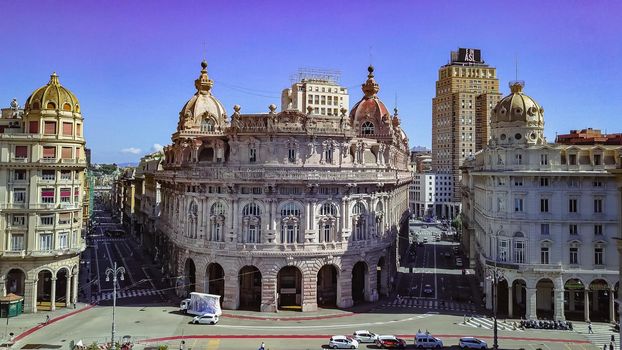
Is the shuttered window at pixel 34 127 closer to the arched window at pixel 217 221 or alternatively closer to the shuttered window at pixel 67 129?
the shuttered window at pixel 67 129

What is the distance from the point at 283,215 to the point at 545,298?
119 ft

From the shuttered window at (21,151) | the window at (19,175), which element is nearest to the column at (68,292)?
the window at (19,175)

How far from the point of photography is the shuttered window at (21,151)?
68.9 meters

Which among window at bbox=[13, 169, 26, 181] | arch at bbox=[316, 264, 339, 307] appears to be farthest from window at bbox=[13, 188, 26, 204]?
arch at bbox=[316, 264, 339, 307]

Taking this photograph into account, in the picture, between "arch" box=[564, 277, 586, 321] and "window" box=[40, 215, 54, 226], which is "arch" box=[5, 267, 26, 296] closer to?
"window" box=[40, 215, 54, 226]

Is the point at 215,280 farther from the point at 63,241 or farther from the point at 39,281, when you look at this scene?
the point at 39,281

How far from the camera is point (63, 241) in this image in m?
→ 71.0

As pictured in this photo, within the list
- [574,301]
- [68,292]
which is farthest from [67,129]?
[574,301]

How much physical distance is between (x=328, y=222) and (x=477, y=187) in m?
33.5

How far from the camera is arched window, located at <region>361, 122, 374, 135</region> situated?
106 meters

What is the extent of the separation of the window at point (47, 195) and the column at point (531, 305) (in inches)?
2439

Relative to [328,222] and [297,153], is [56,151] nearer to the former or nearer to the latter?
[297,153]

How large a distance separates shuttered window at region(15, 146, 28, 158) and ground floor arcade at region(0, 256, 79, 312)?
1324 cm

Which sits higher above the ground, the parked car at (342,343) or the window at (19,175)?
the window at (19,175)
